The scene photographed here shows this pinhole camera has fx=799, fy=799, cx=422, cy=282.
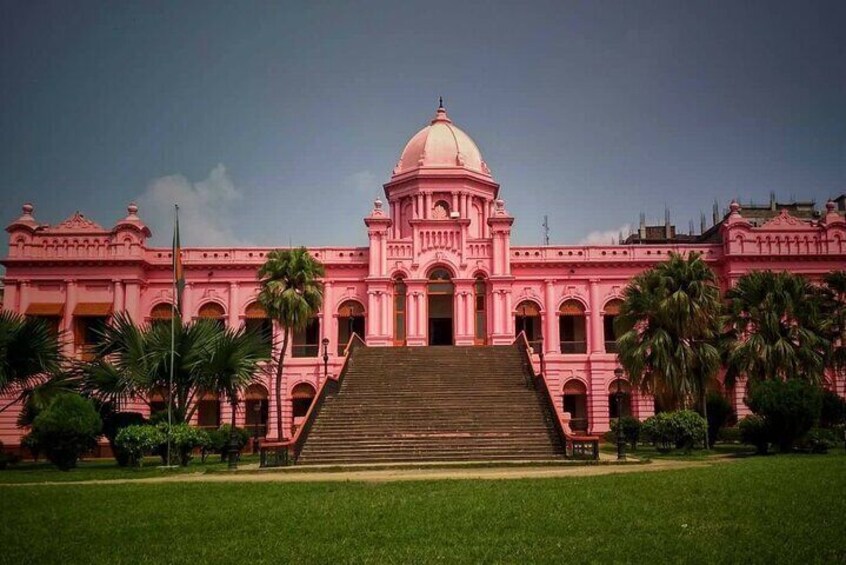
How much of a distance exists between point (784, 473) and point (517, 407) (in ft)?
44.4

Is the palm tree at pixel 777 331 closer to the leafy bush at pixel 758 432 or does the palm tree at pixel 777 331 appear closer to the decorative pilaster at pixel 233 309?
Result: the leafy bush at pixel 758 432

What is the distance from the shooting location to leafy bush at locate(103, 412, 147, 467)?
28.4 m

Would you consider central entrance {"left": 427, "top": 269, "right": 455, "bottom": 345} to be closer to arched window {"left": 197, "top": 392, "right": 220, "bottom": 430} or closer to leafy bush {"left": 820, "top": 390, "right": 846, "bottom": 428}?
arched window {"left": 197, "top": 392, "right": 220, "bottom": 430}

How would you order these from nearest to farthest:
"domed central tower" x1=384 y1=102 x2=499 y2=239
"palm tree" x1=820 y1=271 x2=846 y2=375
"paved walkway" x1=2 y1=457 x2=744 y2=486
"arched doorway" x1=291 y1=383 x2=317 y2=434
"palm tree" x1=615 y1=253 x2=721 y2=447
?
"paved walkway" x1=2 y1=457 x2=744 y2=486 → "palm tree" x1=615 y1=253 x2=721 y2=447 → "palm tree" x1=820 y1=271 x2=846 y2=375 → "arched doorway" x1=291 y1=383 x2=317 y2=434 → "domed central tower" x1=384 y1=102 x2=499 y2=239

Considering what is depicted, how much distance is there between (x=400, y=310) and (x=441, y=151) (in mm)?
11543

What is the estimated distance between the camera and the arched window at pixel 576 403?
4416 cm

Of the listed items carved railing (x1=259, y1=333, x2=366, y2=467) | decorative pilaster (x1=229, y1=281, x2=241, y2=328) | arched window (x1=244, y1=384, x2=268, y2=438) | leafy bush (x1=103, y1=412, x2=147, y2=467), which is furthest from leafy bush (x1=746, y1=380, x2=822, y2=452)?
decorative pilaster (x1=229, y1=281, x2=241, y2=328)

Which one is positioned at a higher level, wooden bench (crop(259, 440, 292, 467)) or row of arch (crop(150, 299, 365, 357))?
row of arch (crop(150, 299, 365, 357))

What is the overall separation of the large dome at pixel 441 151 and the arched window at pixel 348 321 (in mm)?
9582

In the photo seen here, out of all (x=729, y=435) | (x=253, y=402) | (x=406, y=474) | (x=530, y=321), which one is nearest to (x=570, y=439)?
(x=406, y=474)

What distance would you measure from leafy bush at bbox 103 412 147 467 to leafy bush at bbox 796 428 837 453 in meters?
24.1

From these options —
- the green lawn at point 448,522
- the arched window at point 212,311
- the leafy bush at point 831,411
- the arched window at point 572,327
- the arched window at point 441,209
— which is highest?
the arched window at point 441,209

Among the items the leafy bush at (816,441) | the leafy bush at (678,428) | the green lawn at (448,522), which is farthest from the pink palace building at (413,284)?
the green lawn at (448,522)

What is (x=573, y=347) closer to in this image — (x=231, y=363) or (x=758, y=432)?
(x=758, y=432)
